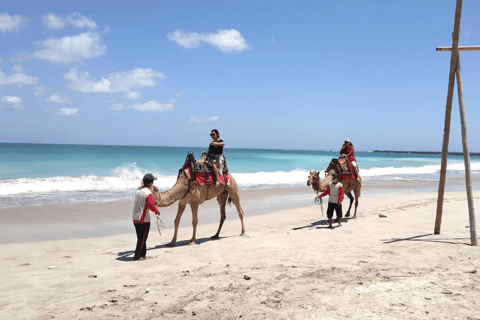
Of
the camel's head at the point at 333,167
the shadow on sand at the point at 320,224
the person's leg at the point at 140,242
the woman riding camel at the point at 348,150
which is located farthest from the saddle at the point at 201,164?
the woman riding camel at the point at 348,150

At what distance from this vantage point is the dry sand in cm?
432

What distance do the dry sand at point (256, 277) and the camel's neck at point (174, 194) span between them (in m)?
1.14

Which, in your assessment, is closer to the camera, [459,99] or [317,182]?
[459,99]

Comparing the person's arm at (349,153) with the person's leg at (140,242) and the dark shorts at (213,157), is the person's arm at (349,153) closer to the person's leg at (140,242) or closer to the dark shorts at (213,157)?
the dark shorts at (213,157)

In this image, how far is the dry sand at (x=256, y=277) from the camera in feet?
14.2

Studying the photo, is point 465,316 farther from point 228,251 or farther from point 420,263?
point 228,251

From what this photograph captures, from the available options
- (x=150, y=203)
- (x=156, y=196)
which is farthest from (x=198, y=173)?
(x=150, y=203)

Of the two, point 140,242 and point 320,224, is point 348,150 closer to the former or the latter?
point 320,224

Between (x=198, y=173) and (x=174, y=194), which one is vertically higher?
(x=198, y=173)

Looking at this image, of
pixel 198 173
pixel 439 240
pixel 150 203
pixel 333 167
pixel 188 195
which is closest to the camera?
pixel 150 203

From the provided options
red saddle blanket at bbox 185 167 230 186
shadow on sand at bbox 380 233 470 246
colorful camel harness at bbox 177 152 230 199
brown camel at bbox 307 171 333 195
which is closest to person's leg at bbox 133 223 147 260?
colorful camel harness at bbox 177 152 230 199

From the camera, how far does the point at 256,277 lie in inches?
220

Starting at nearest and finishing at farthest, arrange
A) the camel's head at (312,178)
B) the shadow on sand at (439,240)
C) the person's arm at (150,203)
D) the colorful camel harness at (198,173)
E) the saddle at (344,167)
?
1. the person's arm at (150,203)
2. the shadow on sand at (439,240)
3. the colorful camel harness at (198,173)
4. the camel's head at (312,178)
5. the saddle at (344,167)

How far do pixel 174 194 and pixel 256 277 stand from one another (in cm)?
332
